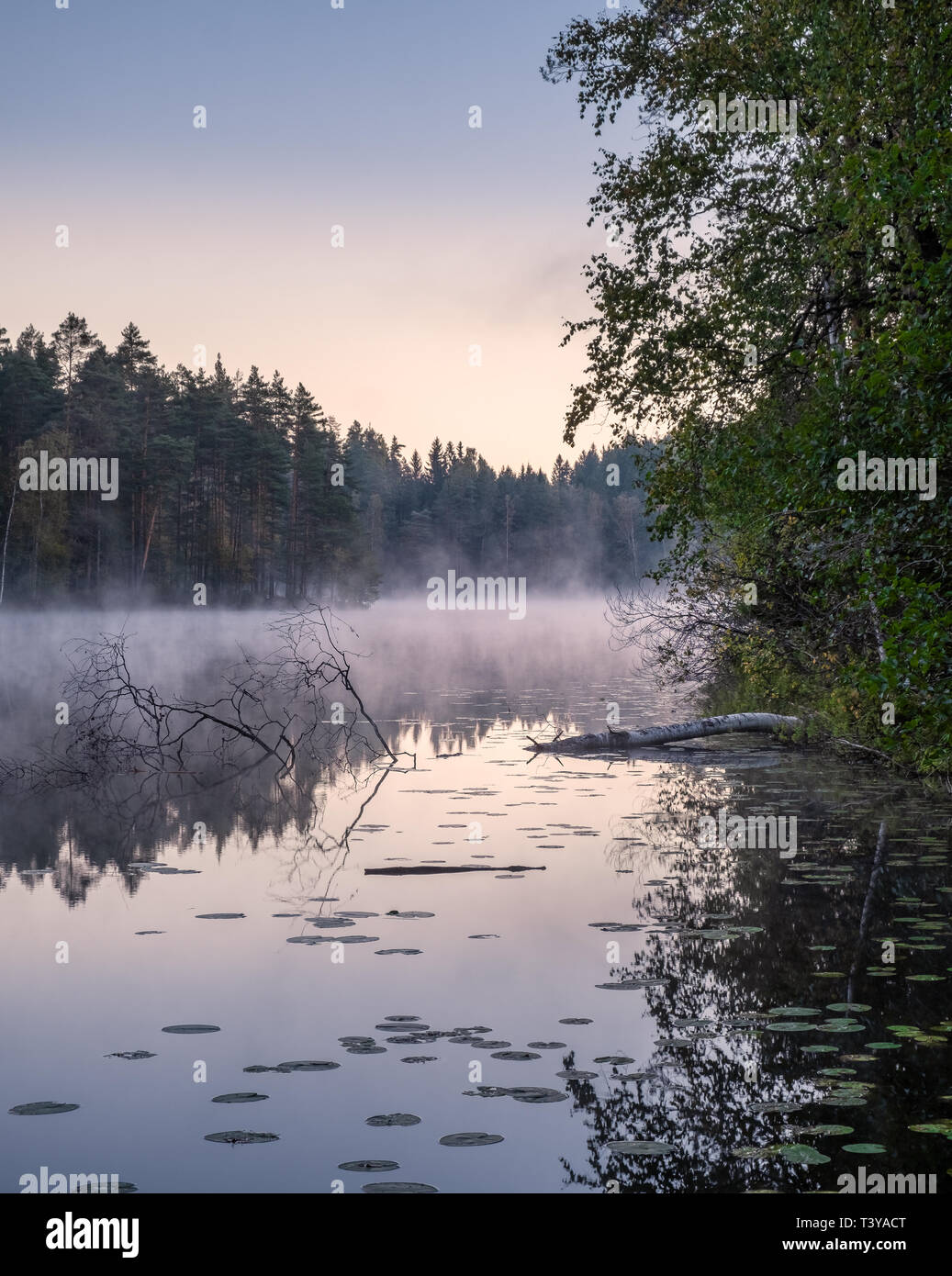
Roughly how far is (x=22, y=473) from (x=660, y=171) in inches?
2006

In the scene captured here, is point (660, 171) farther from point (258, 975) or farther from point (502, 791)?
point (258, 975)

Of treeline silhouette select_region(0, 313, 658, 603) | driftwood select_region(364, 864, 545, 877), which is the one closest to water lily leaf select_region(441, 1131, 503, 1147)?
driftwood select_region(364, 864, 545, 877)

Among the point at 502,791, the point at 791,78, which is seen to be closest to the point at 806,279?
the point at 791,78

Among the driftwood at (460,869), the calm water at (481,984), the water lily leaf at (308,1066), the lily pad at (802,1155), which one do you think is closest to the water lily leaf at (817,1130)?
the calm water at (481,984)

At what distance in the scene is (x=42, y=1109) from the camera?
6.27 m

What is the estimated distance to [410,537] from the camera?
152500 mm

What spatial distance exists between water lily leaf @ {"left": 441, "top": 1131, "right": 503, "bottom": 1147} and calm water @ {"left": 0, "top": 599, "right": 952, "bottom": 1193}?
64mm

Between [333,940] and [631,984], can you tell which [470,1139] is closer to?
[631,984]

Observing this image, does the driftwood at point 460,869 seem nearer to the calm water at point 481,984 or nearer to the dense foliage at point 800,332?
the calm water at point 481,984

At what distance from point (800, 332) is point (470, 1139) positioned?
13213 millimetres

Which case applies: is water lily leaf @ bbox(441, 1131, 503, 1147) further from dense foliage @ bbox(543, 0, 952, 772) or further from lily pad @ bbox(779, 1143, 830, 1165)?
dense foliage @ bbox(543, 0, 952, 772)

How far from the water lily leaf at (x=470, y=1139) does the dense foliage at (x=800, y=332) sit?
4.74 metres

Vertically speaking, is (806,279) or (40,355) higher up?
(40,355)

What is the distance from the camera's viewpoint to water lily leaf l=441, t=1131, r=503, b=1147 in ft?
19.2
